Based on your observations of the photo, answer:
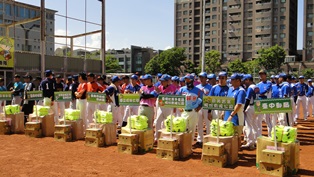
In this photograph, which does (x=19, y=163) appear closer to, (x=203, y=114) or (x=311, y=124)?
(x=203, y=114)

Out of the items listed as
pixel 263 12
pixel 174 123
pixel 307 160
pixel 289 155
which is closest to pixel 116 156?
pixel 174 123

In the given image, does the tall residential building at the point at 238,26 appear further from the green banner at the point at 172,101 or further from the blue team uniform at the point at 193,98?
the green banner at the point at 172,101

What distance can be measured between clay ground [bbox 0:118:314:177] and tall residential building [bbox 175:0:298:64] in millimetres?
75360

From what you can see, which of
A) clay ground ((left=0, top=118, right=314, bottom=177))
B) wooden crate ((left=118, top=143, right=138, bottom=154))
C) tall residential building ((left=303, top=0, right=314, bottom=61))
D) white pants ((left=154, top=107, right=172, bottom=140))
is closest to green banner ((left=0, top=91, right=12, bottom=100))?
clay ground ((left=0, top=118, right=314, bottom=177))

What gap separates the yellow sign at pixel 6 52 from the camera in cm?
1869

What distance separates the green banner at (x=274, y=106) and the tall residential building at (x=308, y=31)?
253 ft

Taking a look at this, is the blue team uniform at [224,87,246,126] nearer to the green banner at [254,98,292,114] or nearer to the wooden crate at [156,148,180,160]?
the green banner at [254,98,292,114]

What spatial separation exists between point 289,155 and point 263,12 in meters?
81.2

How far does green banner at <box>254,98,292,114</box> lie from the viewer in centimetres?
646

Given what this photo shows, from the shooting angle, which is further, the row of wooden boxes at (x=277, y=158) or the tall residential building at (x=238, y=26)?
the tall residential building at (x=238, y=26)

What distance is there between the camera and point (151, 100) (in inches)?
372

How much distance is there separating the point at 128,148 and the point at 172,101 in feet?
5.70

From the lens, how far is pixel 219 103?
7.58 meters

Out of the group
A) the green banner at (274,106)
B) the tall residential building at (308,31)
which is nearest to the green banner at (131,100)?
the green banner at (274,106)
